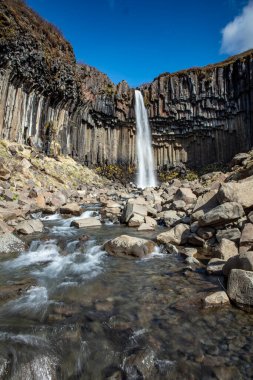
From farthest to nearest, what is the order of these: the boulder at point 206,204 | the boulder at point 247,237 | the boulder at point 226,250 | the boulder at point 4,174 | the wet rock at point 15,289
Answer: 1. the boulder at point 4,174
2. the boulder at point 206,204
3. the boulder at point 226,250
4. the boulder at point 247,237
5. the wet rock at point 15,289

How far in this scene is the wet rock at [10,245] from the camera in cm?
829

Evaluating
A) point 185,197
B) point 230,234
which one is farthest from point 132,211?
point 230,234

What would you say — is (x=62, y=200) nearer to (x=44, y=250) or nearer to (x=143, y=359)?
(x=44, y=250)

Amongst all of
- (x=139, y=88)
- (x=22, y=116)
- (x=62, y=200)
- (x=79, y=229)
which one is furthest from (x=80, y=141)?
(x=79, y=229)

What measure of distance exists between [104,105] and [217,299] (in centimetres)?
3940

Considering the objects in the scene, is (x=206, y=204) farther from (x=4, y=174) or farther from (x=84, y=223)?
(x=4, y=174)

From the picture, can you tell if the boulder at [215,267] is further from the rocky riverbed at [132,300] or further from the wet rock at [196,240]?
the wet rock at [196,240]

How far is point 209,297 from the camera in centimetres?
484

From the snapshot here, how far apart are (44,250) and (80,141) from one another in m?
A: 30.6

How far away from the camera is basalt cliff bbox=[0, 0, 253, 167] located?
26.6 metres

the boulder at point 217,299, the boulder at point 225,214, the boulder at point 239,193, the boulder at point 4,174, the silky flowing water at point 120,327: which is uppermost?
the boulder at point 4,174

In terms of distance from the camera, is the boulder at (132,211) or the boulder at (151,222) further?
the boulder at (132,211)

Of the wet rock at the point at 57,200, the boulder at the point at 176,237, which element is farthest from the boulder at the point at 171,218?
the wet rock at the point at 57,200

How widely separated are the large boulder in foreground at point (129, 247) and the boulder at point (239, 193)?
2.97 m
